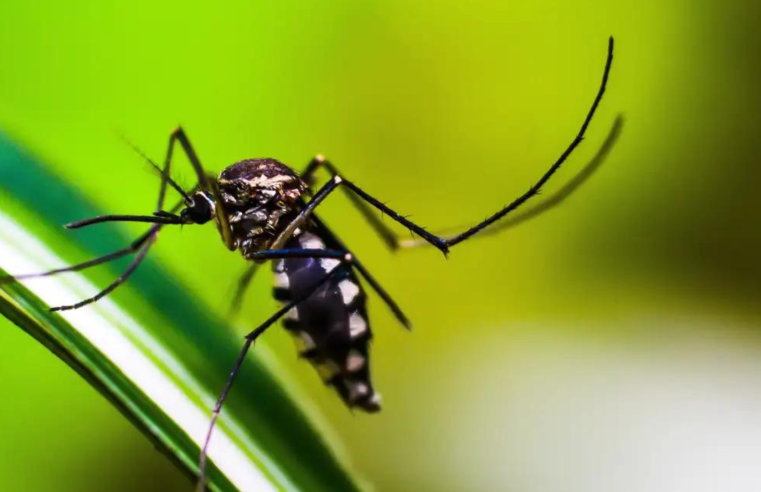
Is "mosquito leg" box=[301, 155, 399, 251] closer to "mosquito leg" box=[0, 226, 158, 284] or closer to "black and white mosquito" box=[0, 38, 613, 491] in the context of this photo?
"black and white mosquito" box=[0, 38, 613, 491]

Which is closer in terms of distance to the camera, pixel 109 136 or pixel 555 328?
pixel 109 136

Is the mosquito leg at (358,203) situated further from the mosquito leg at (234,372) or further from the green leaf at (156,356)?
the green leaf at (156,356)

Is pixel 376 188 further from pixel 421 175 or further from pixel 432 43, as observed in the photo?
pixel 432 43

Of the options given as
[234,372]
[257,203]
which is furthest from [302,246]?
[234,372]

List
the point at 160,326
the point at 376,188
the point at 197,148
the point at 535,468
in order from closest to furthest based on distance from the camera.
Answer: the point at 160,326
the point at 535,468
the point at 197,148
the point at 376,188

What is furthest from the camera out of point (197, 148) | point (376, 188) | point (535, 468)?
point (376, 188)

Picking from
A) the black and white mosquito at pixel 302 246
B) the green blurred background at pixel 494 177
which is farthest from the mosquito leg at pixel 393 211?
the green blurred background at pixel 494 177

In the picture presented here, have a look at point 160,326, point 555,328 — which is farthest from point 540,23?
point 160,326

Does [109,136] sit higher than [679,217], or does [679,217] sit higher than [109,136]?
[109,136]

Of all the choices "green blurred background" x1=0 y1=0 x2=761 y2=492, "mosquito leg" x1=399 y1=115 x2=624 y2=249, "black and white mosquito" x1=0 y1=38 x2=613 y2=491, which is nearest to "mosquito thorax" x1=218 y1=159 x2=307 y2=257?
"black and white mosquito" x1=0 y1=38 x2=613 y2=491
